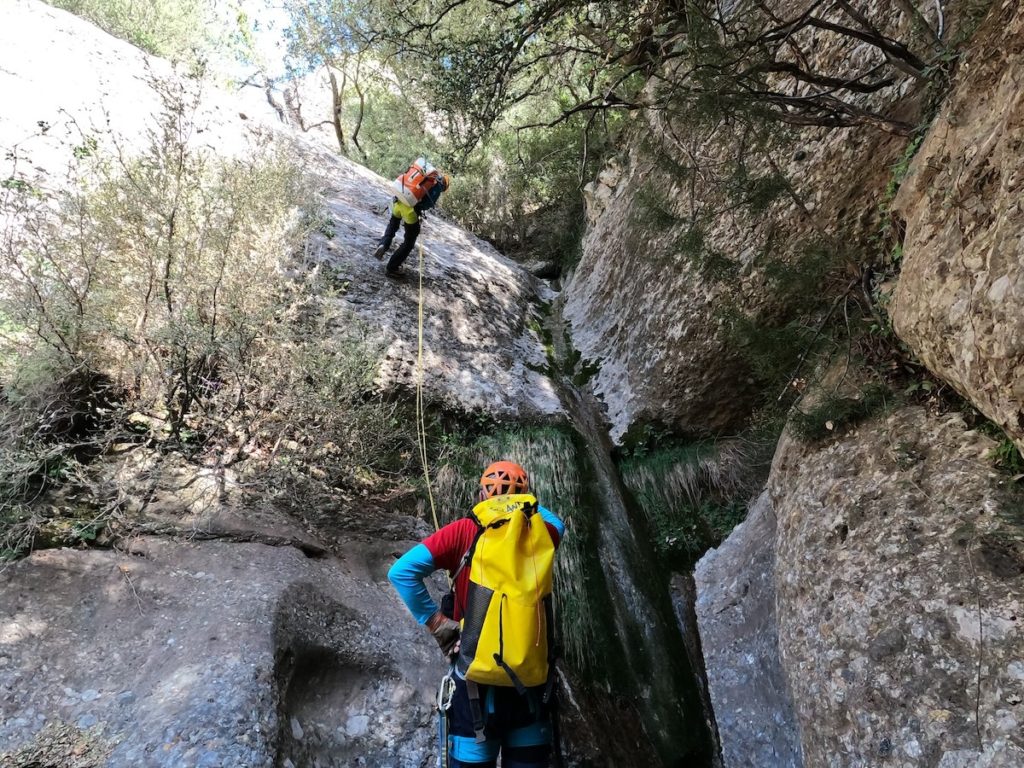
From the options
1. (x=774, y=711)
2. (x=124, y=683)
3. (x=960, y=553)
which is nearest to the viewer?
(x=960, y=553)

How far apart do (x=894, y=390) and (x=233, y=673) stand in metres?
4.71

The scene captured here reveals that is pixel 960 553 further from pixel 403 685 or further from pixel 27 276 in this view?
pixel 27 276

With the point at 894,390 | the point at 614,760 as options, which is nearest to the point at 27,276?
the point at 614,760

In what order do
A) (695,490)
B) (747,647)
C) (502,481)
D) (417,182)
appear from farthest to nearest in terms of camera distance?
(417,182)
(695,490)
(747,647)
(502,481)

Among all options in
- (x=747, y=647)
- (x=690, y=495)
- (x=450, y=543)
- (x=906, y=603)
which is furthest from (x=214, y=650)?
(x=690, y=495)

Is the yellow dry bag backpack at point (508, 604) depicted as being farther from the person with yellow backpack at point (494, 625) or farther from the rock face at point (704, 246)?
the rock face at point (704, 246)

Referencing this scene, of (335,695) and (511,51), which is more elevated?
(511,51)

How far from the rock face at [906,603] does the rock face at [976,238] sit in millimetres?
575

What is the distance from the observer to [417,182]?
25.5 ft

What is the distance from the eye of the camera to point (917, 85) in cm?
439

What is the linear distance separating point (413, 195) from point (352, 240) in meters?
1.56

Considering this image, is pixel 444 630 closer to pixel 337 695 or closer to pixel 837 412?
pixel 337 695

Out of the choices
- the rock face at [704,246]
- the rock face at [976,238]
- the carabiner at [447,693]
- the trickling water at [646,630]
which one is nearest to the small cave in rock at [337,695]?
the carabiner at [447,693]

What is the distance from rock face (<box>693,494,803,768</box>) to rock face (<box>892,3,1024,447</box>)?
2640 mm
